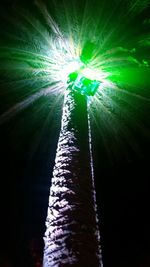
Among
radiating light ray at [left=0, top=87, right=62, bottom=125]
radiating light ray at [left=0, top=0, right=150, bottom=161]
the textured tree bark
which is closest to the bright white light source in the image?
radiating light ray at [left=0, top=0, right=150, bottom=161]

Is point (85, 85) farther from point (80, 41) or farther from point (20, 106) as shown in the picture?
point (20, 106)

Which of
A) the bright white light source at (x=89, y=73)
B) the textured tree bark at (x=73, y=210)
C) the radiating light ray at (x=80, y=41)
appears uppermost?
the radiating light ray at (x=80, y=41)

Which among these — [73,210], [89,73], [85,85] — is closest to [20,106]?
[89,73]

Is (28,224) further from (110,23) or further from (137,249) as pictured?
(110,23)

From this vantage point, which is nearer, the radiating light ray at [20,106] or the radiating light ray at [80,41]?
the radiating light ray at [80,41]

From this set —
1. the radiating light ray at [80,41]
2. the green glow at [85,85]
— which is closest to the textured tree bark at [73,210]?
the green glow at [85,85]

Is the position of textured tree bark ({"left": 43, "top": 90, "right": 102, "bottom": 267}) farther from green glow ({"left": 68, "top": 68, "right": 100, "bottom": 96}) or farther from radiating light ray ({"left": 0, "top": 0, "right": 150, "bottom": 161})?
radiating light ray ({"left": 0, "top": 0, "right": 150, "bottom": 161})

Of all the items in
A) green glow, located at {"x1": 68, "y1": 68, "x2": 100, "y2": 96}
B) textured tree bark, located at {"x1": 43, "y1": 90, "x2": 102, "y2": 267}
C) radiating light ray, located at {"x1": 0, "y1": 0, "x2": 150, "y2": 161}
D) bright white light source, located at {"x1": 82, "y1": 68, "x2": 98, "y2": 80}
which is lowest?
textured tree bark, located at {"x1": 43, "y1": 90, "x2": 102, "y2": 267}

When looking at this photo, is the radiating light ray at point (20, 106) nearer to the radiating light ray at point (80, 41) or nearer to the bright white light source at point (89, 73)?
the radiating light ray at point (80, 41)
